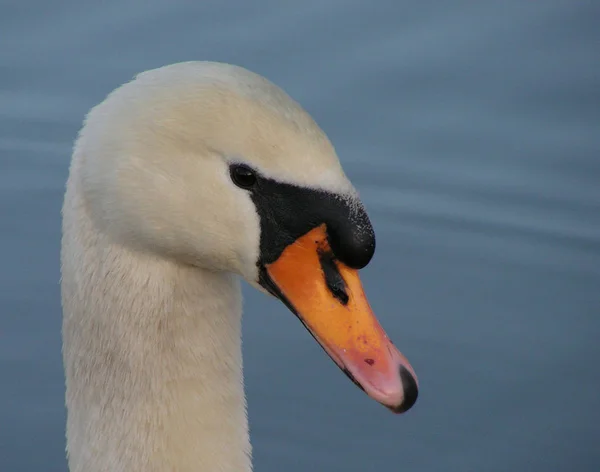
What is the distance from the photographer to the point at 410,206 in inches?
257

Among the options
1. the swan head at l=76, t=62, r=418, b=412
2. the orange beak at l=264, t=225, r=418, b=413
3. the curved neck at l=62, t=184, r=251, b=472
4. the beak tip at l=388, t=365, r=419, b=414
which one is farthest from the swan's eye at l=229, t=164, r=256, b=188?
the beak tip at l=388, t=365, r=419, b=414

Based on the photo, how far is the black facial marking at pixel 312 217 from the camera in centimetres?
309

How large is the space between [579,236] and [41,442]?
255 cm

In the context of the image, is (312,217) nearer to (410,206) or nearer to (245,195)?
(245,195)

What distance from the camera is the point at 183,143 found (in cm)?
319

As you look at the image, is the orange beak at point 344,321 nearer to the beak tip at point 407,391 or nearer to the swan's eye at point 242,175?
the beak tip at point 407,391

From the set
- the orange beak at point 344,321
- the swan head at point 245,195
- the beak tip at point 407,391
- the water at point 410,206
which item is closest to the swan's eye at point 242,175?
the swan head at point 245,195

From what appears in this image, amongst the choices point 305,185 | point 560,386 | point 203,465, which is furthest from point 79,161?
point 560,386

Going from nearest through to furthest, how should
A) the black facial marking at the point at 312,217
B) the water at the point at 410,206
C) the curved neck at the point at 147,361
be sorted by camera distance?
the black facial marking at the point at 312,217, the curved neck at the point at 147,361, the water at the point at 410,206

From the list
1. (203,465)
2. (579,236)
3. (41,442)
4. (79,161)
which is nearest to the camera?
(79,161)

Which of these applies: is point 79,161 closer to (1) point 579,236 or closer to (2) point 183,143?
(2) point 183,143

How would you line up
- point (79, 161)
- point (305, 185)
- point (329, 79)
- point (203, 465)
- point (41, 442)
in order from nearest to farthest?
point (305, 185), point (79, 161), point (203, 465), point (41, 442), point (329, 79)

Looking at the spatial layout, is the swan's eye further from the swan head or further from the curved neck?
the curved neck

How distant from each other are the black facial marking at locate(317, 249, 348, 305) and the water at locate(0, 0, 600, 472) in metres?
2.30
